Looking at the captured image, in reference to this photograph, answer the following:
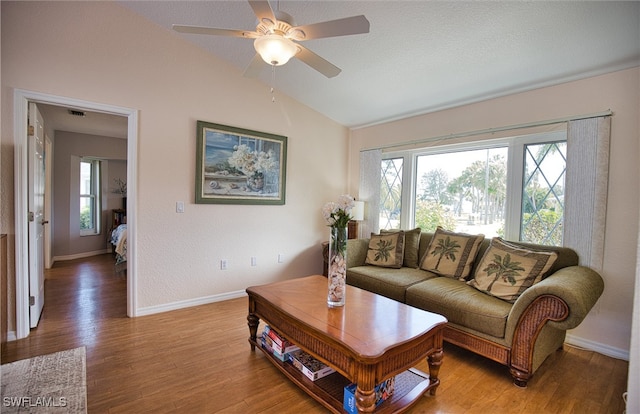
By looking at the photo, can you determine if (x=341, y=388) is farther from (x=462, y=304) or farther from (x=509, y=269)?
(x=509, y=269)

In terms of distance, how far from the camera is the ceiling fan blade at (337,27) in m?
1.63

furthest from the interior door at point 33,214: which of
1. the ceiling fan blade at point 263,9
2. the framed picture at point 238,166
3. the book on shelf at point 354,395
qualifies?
the book on shelf at point 354,395

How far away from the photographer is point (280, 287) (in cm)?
242

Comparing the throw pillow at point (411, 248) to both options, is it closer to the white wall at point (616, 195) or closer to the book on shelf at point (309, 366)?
the white wall at point (616, 195)

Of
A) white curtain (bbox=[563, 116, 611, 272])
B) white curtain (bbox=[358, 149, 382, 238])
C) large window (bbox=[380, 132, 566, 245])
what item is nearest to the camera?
white curtain (bbox=[563, 116, 611, 272])

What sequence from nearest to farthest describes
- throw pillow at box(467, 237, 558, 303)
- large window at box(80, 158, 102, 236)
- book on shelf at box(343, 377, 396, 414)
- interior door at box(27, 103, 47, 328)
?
book on shelf at box(343, 377, 396, 414), throw pillow at box(467, 237, 558, 303), interior door at box(27, 103, 47, 328), large window at box(80, 158, 102, 236)

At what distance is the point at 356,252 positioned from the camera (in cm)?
364

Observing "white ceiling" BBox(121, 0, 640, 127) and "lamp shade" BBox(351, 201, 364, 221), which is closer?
"white ceiling" BBox(121, 0, 640, 127)

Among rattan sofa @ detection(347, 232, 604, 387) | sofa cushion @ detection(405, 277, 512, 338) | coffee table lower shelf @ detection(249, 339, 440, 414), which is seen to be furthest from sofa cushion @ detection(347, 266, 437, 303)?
coffee table lower shelf @ detection(249, 339, 440, 414)

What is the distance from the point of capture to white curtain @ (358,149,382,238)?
4336mm

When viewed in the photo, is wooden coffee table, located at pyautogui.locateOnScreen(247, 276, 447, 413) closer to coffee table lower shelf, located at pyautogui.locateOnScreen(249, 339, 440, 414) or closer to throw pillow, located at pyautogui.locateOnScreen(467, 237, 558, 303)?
coffee table lower shelf, located at pyautogui.locateOnScreen(249, 339, 440, 414)

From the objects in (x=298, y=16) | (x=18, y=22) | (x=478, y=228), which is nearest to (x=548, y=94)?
(x=478, y=228)

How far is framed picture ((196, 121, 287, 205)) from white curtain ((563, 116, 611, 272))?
3.03m

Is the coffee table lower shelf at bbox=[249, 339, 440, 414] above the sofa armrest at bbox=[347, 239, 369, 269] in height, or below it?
below
